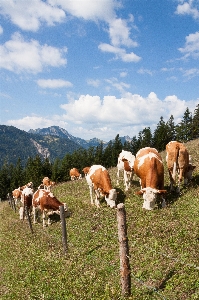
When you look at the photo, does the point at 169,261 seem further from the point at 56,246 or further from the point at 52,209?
the point at 52,209

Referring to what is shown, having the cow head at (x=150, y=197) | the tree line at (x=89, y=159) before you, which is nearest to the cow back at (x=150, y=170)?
the cow head at (x=150, y=197)

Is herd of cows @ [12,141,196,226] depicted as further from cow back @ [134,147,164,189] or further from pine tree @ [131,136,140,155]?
pine tree @ [131,136,140,155]

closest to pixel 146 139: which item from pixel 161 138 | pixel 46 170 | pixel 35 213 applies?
pixel 161 138

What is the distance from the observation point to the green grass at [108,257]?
26.0ft

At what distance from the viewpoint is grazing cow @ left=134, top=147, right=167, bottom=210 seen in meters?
13.6

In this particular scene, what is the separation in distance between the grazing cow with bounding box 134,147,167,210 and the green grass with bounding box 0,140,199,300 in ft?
2.20

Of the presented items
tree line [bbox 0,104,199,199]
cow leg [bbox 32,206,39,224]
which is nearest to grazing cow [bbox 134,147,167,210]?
cow leg [bbox 32,206,39,224]

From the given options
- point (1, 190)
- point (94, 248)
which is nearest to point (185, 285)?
point (94, 248)

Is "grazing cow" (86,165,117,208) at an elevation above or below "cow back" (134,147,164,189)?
below

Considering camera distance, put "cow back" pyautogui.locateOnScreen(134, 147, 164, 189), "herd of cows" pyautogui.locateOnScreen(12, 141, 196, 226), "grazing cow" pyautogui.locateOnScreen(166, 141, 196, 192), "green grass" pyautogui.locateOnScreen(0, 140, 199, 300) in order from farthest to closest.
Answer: "grazing cow" pyautogui.locateOnScreen(166, 141, 196, 192)
"cow back" pyautogui.locateOnScreen(134, 147, 164, 189)
"herd of cows" pyautogui.locateOnScreen(12, 141, 196, 226)
"green grass" pyautogui.locateOnScreen(0, 140, 199, 300)

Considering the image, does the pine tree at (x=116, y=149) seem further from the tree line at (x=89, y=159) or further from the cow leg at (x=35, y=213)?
the cow leg at (x=35, y=213)

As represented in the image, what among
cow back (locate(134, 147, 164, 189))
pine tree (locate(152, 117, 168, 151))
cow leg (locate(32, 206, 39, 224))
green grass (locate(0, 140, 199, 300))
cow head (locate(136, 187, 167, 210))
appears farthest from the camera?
pine tree (locate(152, 117, 168, 151))

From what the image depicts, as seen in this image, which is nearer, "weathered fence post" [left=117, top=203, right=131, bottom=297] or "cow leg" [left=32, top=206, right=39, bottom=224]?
"weathered fence post" [left=117, top=203, right=131, bottom=297]

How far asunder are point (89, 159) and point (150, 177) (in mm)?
81870
